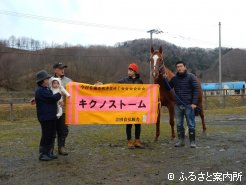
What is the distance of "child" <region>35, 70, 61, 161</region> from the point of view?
732cm

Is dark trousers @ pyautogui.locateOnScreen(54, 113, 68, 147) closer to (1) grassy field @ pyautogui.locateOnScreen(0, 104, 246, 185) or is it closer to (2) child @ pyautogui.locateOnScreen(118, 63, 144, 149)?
(1) grassy field @ pyautogui.locateOnScreen(0, 104, 246, 185)

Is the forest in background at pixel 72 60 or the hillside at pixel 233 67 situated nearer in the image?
the forest in background at pixel 72 60

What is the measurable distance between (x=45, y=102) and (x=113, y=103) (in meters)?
2.28

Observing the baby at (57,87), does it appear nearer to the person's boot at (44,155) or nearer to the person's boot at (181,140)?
the person's boot at (44,155)

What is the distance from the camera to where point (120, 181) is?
5.73m

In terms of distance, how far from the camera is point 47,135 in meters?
7.45

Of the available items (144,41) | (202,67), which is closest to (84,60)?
(144,41)

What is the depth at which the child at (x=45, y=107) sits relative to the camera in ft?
24.0

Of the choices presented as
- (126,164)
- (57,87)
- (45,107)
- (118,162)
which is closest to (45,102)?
(45,107)

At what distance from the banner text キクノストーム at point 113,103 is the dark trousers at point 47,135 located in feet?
4.20

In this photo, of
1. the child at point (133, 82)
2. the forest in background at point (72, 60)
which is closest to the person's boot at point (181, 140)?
the child at point (133, 82)

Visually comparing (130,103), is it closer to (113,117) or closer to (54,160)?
(113,117)

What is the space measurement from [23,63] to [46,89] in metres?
81.1

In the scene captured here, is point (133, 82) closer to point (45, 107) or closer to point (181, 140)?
point (181, 140)
